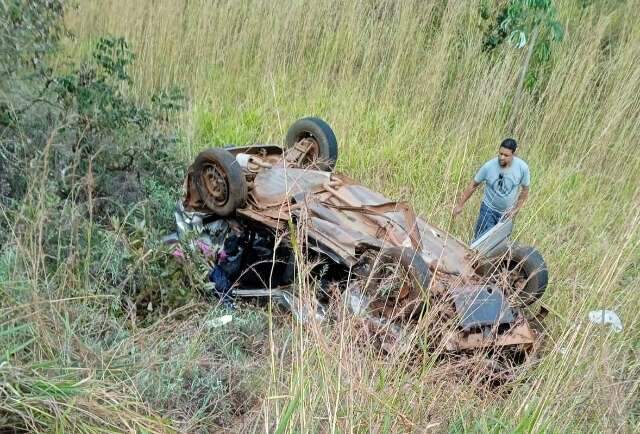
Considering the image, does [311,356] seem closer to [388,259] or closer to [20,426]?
[20,426]

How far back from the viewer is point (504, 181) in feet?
18.1

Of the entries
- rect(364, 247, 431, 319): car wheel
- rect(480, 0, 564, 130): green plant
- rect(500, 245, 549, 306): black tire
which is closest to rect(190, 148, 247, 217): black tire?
rect(364, 247, 431, 319): car wheel

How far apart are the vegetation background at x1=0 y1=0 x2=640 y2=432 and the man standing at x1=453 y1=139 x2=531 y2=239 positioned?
30cm

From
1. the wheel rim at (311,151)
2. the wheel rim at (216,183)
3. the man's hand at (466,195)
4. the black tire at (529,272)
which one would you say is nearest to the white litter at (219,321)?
the wheel rim at (216,183)

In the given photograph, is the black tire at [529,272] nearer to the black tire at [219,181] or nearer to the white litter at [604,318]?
the white litter at [604,318]

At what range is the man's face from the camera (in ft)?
17.7

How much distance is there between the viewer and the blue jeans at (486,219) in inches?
222

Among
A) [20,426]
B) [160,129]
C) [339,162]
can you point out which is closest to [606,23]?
[339,162]

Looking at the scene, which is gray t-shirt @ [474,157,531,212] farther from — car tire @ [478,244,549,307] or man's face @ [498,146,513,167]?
car tire @ [478,244,549,307]

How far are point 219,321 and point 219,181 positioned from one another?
1.18 metres

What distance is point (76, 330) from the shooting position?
305 cm

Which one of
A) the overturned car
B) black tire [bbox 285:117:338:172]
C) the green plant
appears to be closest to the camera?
the overturned car

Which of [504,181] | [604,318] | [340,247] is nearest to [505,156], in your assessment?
[504,181]

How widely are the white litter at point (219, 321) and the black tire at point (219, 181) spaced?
3.08ft
